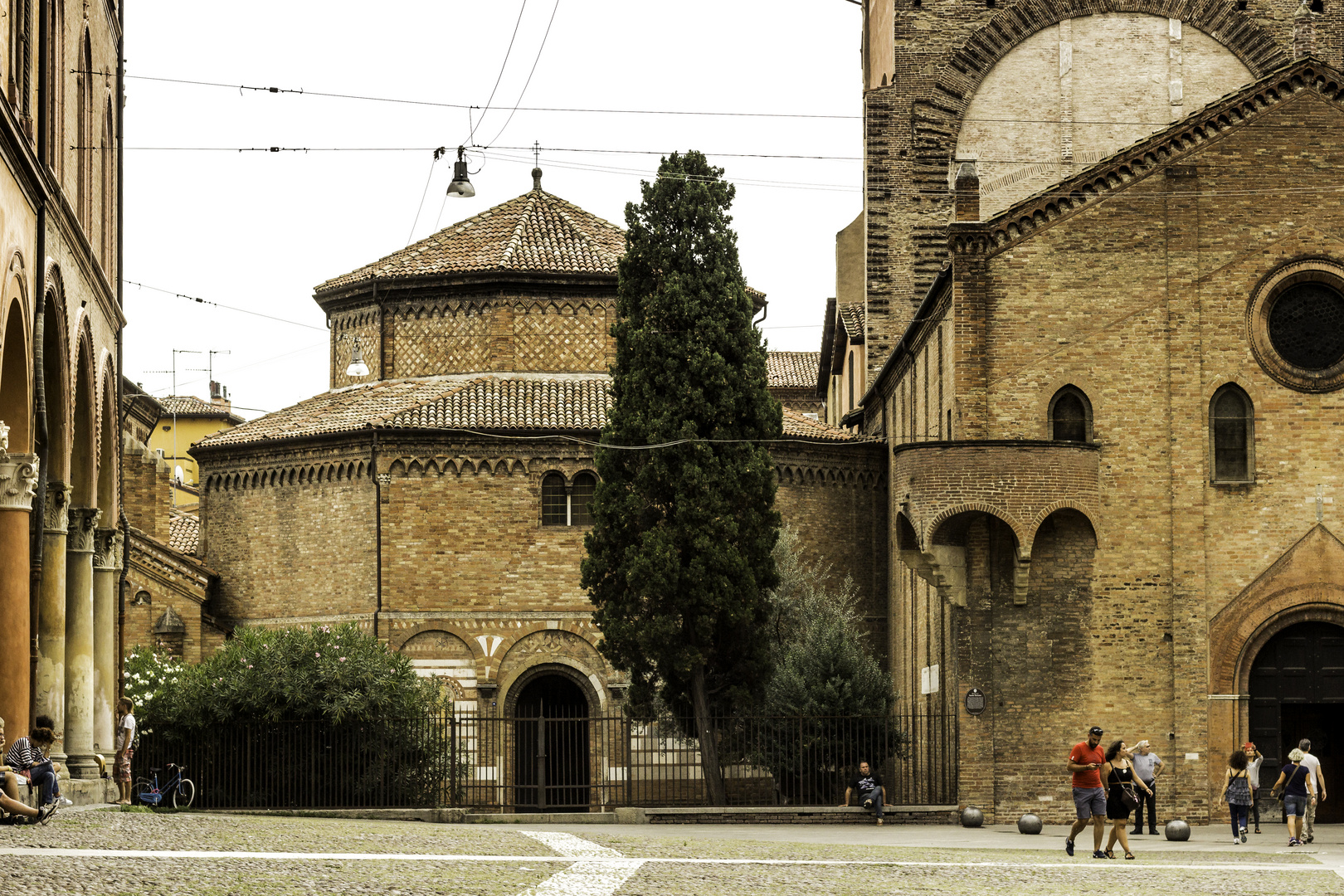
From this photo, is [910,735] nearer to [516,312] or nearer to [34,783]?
[516,312]

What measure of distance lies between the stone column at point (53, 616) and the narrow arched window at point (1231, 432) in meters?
15.1

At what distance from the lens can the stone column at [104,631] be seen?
24.1 m

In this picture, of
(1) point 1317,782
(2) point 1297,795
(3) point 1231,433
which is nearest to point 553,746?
(3) point 1231,433

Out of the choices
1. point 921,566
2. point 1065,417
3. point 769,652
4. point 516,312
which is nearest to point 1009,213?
point 1065,417

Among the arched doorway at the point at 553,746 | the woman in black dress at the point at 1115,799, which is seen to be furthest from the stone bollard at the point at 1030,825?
the arched doorway at the point at 553,746

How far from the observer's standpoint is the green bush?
89.1ft

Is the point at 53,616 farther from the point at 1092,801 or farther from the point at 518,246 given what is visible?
the point at 518,246

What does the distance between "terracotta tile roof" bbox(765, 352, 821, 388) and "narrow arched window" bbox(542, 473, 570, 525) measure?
85.2 ft

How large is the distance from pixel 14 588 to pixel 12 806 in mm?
2988

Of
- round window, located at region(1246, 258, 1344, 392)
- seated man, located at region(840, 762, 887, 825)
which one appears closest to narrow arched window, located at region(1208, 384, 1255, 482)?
round window, located at region(1246, 258, 1344, 392)

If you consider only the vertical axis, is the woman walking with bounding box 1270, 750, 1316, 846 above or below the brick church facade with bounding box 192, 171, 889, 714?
below

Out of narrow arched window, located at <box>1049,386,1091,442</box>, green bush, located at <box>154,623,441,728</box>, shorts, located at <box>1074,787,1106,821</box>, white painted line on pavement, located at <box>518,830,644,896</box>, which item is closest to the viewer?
white painted line on pavement, located at <box>518,830,644,896</box>

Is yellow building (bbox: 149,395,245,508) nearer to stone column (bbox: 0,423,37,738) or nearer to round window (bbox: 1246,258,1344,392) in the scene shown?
round window (bbox: 1246,258,1344,392)

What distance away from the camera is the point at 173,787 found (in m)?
26.9
